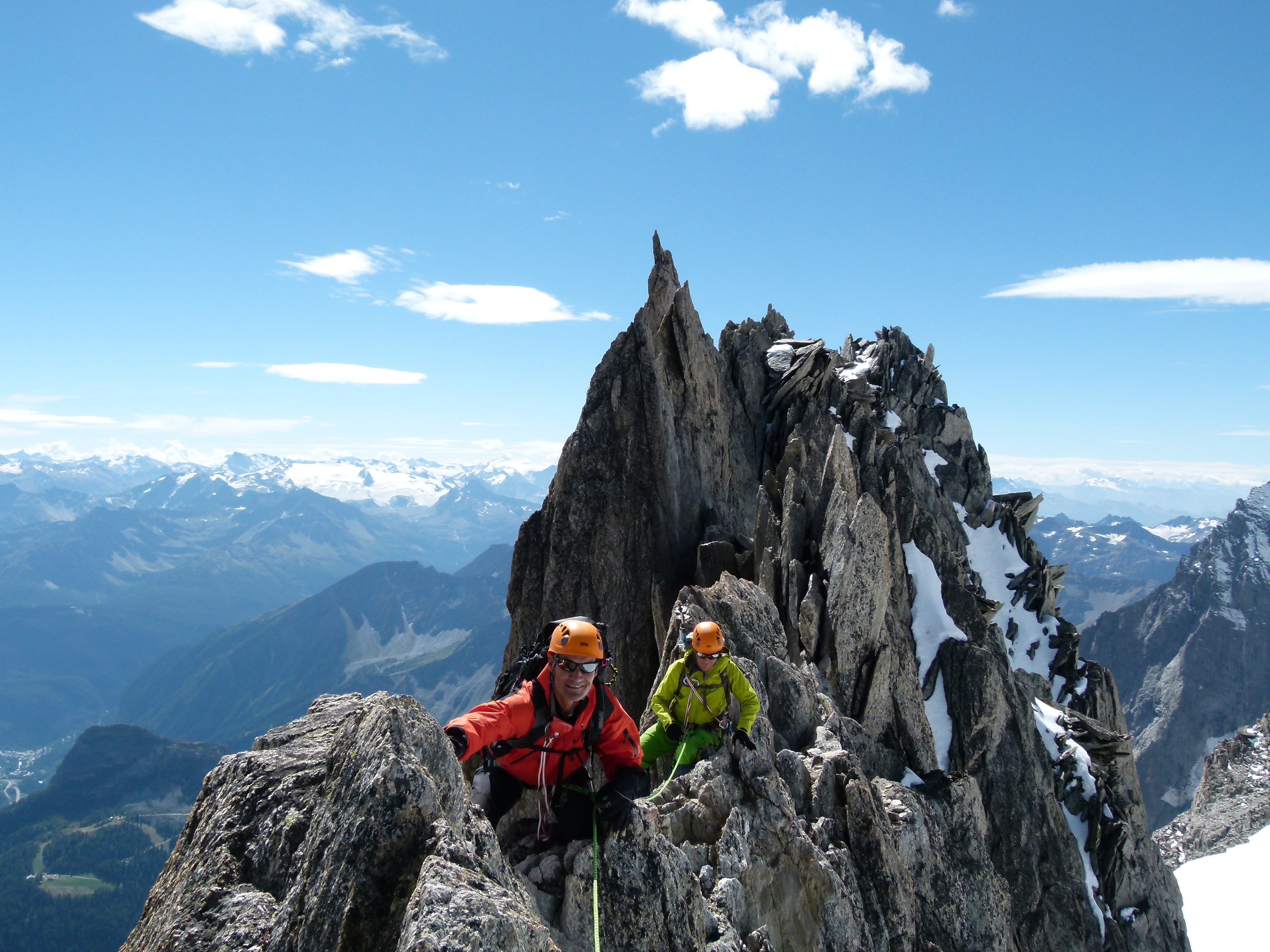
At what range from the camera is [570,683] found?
9766mm

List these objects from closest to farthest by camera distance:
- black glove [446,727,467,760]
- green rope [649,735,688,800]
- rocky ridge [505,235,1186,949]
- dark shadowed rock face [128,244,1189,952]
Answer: dark shadowed rock face [128,244,1189,952] < black glove [446,727,467,760] < green rope [649,735,688,800] < rocky ridge [505,235,1186,949]

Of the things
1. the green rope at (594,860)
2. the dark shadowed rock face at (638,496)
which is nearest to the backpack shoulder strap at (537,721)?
the green rope at (594,860)

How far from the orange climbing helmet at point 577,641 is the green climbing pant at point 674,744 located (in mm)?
7038

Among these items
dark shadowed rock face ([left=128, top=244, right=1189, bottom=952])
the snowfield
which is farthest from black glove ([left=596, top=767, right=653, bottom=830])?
the snowfield

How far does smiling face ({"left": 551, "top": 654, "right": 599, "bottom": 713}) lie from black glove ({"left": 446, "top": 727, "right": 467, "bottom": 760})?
4.39ft

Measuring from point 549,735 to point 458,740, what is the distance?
4.30 ft

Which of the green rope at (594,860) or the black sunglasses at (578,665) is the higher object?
the black sunglasses at (578,665)

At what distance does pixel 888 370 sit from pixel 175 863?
261 ft

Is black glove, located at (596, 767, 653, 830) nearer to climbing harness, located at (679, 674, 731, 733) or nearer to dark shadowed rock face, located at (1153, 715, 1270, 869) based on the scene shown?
climbing harness, located at (679, 674, 731, 733)

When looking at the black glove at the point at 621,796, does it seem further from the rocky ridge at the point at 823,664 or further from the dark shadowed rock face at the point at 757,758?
the rocky ridge at the point at 823,664

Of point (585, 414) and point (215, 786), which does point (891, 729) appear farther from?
point (215, 786)

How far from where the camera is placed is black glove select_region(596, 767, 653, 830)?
393 inches

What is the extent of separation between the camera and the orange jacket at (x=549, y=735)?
963 centimetres

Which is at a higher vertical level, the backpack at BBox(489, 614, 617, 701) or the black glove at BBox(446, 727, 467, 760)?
the backpack at BBox(489, 614, 617, 701)
